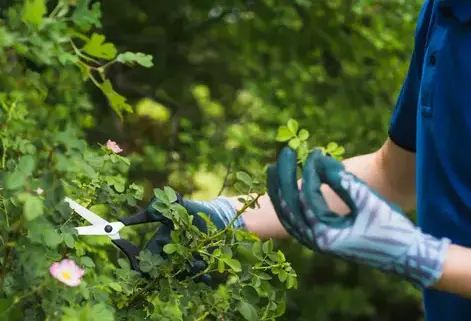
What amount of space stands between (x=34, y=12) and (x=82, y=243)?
35cm

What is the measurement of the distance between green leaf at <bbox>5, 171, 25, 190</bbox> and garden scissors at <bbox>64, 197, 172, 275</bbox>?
247 mm

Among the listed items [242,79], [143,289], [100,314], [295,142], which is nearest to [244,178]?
[295,142]

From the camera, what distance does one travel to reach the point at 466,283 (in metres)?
1.09

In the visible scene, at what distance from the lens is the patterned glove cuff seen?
1038mm

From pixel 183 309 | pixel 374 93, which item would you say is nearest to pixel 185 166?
pixel 374 93

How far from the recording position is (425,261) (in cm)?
105

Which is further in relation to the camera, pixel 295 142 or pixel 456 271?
pixel 295 142

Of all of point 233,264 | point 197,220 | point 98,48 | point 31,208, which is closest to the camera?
point 31,208

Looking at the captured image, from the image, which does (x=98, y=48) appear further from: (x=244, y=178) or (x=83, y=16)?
(x=244, y=178)

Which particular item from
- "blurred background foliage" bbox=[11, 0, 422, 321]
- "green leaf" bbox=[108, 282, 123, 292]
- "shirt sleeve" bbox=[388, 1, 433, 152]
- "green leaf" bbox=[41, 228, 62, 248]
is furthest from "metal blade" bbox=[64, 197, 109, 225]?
"blurred background foliage" bbox=[11, 0, 422, 321]

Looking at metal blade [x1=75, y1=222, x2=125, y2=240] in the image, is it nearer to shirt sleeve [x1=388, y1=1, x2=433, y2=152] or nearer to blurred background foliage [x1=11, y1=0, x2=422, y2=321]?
shirt sleeve [x1=388, y1=1, x2=433, y2=152]

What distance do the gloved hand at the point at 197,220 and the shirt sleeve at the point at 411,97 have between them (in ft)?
1.01

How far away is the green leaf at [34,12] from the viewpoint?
4.27ft

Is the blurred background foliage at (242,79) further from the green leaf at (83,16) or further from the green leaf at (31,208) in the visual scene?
the green leaf at (31,208)
